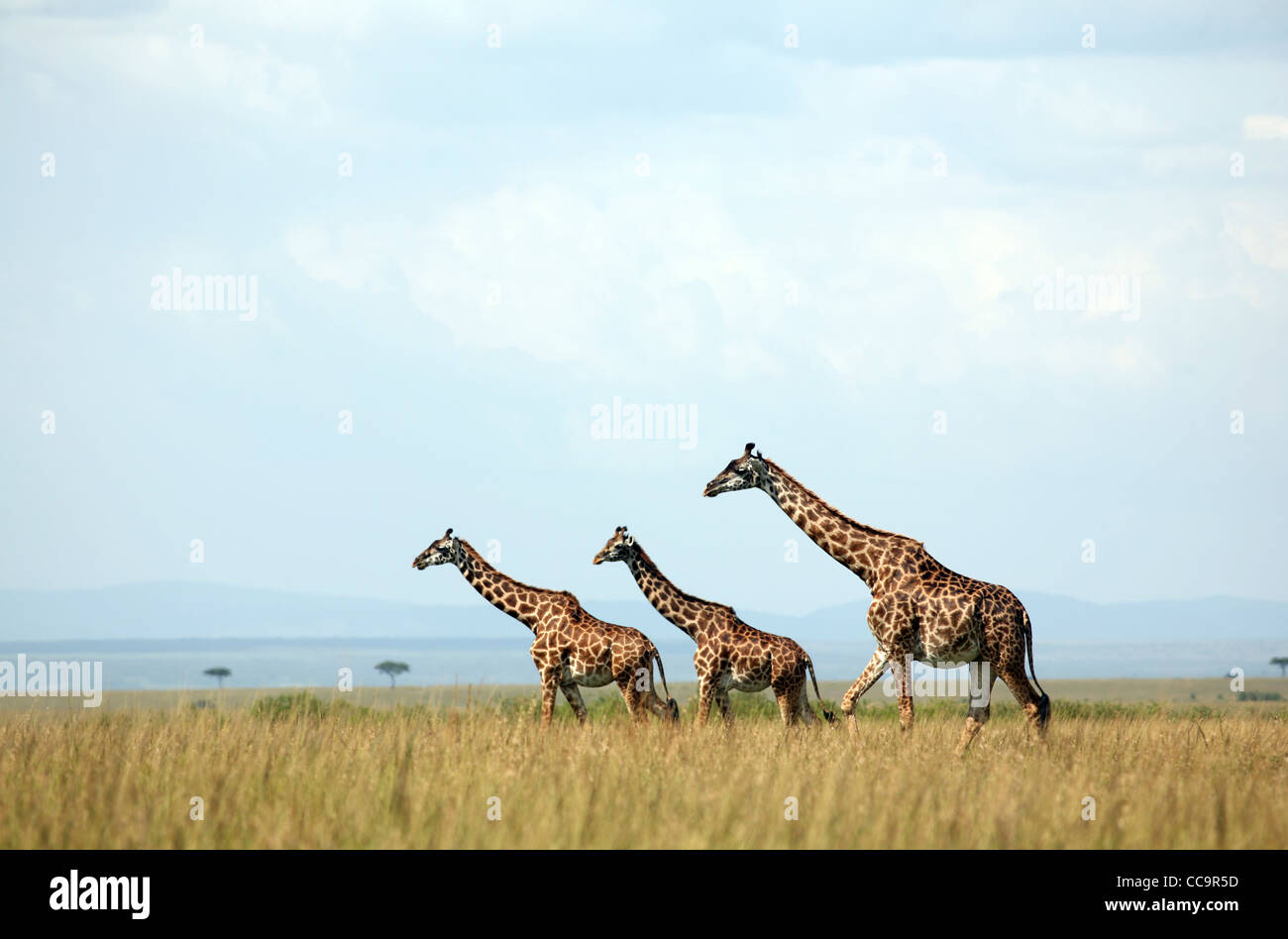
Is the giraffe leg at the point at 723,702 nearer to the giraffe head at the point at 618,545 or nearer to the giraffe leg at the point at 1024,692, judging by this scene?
the giraffe head at the point at 618,545

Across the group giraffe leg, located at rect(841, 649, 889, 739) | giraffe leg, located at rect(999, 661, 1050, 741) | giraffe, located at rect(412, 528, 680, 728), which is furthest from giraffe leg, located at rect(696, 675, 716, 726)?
giraffe leg, located at rect(999, 661, 1050, 741)

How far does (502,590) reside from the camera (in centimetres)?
1593

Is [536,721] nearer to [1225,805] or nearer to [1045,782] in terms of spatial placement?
[1045,782]

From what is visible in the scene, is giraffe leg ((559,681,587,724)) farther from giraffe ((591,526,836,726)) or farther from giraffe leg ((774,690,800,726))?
giraffe leg ((774,690,800,726))

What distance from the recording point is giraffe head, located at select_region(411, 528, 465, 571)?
52.8 ft

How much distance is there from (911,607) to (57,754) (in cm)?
866

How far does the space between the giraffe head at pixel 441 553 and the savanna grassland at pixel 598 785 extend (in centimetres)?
218

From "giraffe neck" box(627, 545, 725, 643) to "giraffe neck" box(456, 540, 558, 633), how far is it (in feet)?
3.58

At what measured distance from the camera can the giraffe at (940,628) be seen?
1405cm

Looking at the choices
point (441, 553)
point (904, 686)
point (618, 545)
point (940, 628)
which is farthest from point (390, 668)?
point (940, 628)

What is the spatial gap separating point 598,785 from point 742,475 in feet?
19.3

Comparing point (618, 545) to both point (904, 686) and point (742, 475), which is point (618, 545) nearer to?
point (742, 475)

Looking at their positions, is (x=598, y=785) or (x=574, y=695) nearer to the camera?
(x=598, y=785)
